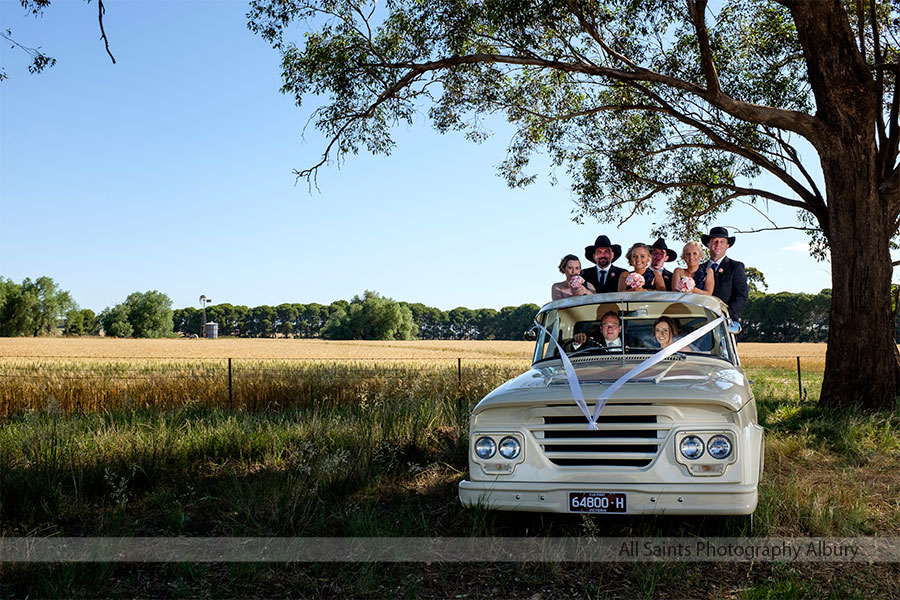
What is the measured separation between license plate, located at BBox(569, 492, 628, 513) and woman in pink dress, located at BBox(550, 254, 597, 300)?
3.00m

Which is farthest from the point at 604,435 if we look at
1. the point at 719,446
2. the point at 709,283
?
the point at 709,283

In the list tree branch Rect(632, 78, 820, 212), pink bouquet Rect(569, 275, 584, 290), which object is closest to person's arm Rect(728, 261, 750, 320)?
pink bouquet Rect(569, 275, 584, 290)

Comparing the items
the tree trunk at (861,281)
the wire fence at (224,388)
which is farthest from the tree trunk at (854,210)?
the wire fence at (224,388)

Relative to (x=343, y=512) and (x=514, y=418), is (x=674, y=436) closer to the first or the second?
(x=514, y=418)

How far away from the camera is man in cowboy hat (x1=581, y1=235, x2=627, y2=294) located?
27.2ft

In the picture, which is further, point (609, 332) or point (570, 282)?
point (570, 282)

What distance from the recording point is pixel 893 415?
11.4m

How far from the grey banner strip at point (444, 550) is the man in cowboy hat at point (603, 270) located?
349cm

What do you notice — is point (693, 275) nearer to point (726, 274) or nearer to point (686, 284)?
point (726, 274)

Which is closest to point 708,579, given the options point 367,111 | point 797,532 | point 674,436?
point 674,436

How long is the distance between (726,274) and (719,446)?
4.39m

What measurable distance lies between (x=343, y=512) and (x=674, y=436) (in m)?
2.99

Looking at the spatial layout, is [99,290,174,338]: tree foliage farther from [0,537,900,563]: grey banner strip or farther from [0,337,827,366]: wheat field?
[0,537,900,563]: grey banner strip

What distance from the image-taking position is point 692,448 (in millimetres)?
4926
